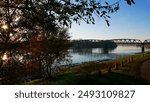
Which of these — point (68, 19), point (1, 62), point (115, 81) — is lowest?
point (115, 81)

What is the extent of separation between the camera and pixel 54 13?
849 cm

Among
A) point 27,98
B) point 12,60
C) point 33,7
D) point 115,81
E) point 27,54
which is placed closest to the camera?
point 33,7

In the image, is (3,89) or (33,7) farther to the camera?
(3,89)

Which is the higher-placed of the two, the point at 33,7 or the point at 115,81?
the point at 33,7

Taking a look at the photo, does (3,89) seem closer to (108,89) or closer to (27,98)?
(27,98)

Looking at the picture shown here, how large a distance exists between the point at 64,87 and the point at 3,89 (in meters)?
2.23

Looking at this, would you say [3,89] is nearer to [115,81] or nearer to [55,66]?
[115,81]

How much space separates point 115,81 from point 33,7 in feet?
52.9

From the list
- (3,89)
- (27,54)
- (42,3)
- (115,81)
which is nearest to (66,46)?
(115,81)

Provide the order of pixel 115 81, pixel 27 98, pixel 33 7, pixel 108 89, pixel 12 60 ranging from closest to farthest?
1. pixel 33 7
2. pixel 27 98
3. pixel 108 89
4. pixel 12 60
5. pixel 115 81

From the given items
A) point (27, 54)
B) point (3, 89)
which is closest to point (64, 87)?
point (3, 89)

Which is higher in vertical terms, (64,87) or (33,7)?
(33,7)

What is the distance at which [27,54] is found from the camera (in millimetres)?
19172

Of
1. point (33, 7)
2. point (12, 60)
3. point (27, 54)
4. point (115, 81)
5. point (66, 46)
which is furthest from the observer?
point (66, 46)
